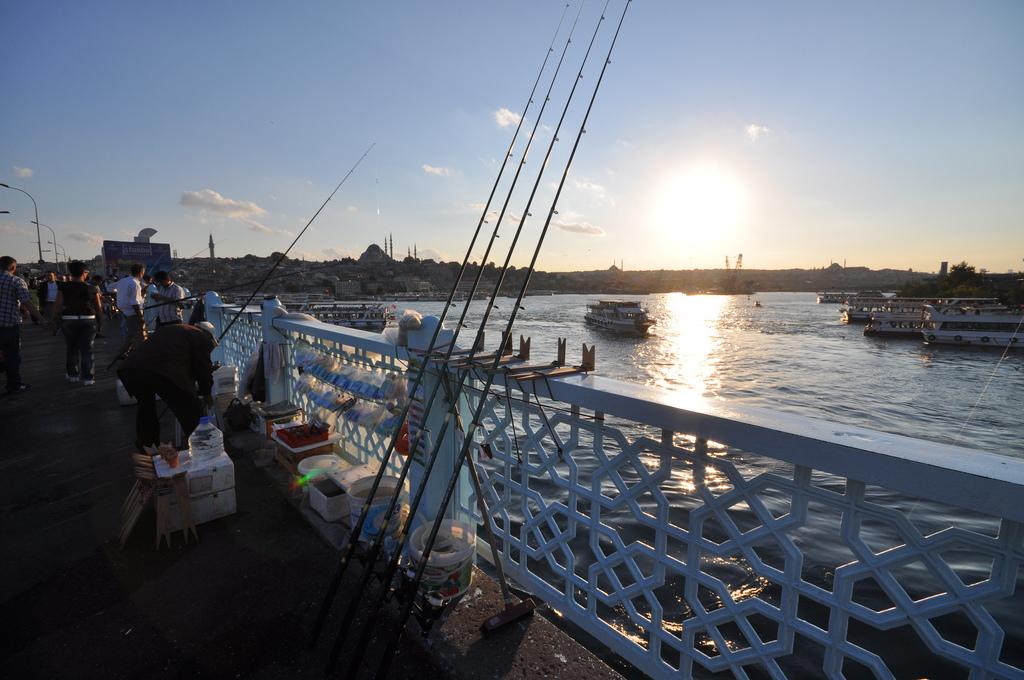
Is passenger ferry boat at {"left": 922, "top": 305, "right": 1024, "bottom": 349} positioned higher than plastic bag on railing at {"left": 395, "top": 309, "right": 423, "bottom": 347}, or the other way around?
plastic bag on railing at {"left": 395, "top": 309, "right": 423, "bottom": 347}

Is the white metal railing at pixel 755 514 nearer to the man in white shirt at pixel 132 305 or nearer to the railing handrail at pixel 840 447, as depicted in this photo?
the railing handrail at pixel 840 447

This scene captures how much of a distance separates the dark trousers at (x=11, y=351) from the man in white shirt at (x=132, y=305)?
1578 millimetres

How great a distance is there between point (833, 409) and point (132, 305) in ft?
79.0

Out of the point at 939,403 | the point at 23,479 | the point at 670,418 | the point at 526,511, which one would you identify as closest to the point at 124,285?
the point at 23,479

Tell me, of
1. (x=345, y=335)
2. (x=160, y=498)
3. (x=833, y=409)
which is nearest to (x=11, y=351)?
(x=160, y=498)

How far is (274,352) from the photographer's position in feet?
17.6

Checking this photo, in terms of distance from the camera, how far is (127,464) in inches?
184

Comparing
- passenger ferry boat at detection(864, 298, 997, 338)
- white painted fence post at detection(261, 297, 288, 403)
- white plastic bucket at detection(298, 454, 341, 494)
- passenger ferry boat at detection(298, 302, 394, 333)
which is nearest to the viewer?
white plastic bucket at detection(298, 454, 341, 494)

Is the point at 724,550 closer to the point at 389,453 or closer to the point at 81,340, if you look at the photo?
the point at 389,453

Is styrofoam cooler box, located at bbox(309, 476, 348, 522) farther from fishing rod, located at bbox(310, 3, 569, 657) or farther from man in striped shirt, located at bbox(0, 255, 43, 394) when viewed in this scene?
man in striped shirt, located at bbox(0, 255, 43, 394)

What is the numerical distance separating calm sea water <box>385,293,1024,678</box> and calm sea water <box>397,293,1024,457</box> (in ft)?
0.34

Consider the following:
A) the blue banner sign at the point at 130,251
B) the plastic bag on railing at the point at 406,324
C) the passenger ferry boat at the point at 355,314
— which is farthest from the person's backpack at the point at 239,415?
the passenger ferry boat at the point at 355,314

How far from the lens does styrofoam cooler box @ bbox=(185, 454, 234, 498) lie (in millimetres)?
3463

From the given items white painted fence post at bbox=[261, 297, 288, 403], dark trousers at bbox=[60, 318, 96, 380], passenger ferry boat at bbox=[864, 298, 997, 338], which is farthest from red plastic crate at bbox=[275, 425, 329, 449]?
passenger ferry boat at bbox=[864, 298, 997, 338]
